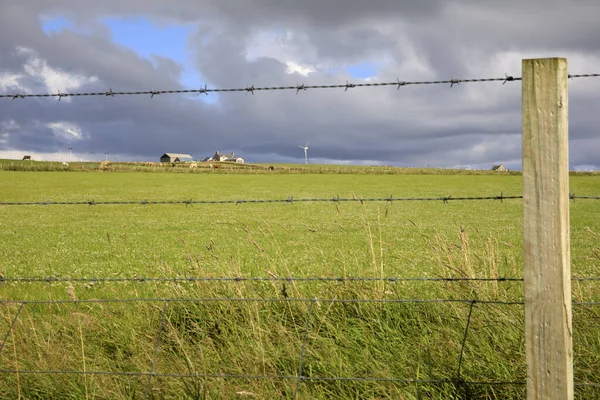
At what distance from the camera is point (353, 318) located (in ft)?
17.8

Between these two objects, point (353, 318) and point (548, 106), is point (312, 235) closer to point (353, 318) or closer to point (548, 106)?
point (353, 318)

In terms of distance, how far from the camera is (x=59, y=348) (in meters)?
4.91

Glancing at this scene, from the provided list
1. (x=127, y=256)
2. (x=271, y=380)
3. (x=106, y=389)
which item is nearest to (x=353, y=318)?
(x=271, y=380)

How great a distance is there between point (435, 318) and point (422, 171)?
93.4 metres

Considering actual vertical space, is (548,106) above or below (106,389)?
above

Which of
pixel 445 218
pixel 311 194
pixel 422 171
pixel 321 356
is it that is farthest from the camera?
pixel 422 171

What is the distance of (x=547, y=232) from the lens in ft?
10.7

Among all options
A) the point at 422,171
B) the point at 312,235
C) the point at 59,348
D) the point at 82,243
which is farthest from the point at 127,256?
the point at 422,171

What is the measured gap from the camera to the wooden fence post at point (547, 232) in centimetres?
326

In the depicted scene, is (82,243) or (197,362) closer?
(197,362)

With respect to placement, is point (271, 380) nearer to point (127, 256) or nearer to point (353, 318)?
point (353, 318)

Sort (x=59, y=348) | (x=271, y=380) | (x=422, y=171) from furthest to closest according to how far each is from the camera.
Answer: (x=422, y=171) < (x=59, y=348) < (x=271, y=380)

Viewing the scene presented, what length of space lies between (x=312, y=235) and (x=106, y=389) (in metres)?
19.4

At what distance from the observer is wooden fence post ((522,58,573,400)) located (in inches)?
128
